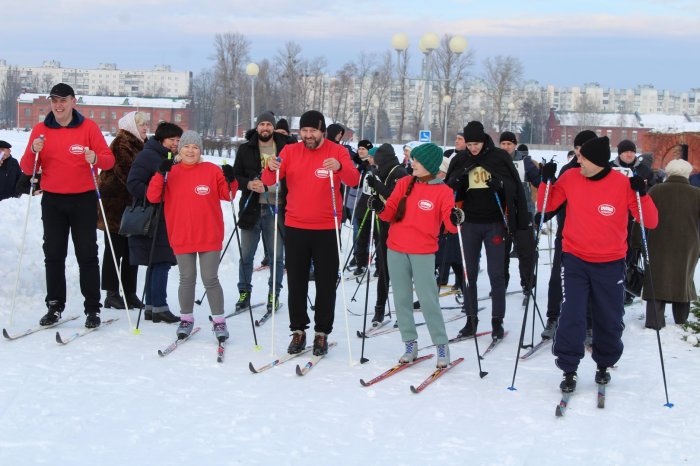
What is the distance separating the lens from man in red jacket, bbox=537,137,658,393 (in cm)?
516

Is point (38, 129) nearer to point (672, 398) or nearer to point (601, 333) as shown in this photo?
point (601, 333)

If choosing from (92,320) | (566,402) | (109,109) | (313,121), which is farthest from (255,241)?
(109,109)

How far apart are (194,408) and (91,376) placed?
102 cm

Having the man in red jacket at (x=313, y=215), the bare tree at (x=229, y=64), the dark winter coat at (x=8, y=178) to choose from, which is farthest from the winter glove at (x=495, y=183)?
the bare tree at (x=229, y=64)

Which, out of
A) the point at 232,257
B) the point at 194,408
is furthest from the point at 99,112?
the point at 194,408

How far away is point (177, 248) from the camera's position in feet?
20.7

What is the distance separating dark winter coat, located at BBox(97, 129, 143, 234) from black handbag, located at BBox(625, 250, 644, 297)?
5.05m

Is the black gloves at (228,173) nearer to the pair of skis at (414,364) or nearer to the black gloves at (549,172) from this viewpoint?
the pair of skis at (414,364)

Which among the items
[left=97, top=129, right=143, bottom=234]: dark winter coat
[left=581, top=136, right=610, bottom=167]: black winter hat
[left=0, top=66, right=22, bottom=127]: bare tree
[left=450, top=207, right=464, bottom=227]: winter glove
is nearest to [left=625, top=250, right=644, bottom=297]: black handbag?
[left=581, top=136, right=610, bottom=167]: black winter hat

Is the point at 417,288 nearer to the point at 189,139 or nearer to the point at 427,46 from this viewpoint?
the point at 189,139

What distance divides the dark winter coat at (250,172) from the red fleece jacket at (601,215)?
301cm

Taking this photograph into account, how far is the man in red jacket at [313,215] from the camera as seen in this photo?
597cm

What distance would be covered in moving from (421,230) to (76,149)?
123 inches

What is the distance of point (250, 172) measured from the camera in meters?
7.50
